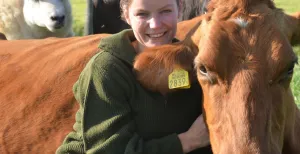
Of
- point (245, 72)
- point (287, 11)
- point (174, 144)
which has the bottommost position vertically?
point (287, 11)

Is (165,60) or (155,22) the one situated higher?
(155,22)

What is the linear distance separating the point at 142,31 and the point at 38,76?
1176 millimetres

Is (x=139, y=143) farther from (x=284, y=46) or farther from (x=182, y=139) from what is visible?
(x=284, y=46)

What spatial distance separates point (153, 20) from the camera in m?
3.19

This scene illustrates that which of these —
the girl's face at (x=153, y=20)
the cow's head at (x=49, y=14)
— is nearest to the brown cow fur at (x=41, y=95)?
the girl's face at (x=153, y=20)

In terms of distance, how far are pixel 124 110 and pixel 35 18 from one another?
543 centimetres

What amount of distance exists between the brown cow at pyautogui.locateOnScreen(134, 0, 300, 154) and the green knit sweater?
324 millimetres

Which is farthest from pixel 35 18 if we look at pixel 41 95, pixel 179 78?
pixel 179 78

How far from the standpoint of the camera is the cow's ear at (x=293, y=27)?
114 inches

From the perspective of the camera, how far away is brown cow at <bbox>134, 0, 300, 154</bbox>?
2590 mm

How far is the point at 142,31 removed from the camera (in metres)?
3.22

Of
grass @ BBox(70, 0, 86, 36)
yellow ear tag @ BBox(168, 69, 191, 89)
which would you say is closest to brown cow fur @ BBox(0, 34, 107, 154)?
yellow ear tag @ BBox(168, 69, 191, 89)

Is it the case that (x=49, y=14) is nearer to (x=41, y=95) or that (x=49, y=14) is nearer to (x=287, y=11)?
(x=287, y=11)

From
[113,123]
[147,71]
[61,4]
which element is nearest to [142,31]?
[147,71]
